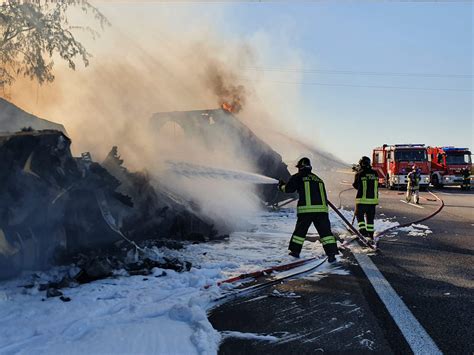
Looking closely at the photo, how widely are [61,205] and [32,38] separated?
14.4 ft

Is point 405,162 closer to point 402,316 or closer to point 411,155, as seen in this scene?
point 411,155

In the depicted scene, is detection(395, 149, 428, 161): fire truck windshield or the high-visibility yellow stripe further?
detection(395, 149, 428, 161): fire truck windshield

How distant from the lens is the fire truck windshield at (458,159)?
982 inches

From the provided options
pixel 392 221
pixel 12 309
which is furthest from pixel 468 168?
pixel 12 309

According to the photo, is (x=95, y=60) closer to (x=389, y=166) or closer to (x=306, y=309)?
(x=306, y=309)

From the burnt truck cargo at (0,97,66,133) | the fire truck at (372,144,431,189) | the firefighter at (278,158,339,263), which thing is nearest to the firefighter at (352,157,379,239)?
the firefighter at (278,158,339,263)

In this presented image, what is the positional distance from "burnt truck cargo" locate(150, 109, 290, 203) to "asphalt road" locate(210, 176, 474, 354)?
6289 millimetres

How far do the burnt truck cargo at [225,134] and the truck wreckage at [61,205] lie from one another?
4303mm

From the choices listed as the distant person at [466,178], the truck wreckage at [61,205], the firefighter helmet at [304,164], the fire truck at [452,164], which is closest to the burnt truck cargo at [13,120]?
the truck wreckage at [61,205]

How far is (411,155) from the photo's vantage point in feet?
77.0

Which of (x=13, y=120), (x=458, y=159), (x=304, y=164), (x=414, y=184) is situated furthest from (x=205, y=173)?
(x=458, y=159)

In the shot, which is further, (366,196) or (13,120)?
(366,196)

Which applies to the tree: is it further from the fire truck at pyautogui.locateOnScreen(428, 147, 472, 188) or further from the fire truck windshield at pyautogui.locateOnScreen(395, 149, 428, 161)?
the fire truck at pyautogui.locateOnScreen(428, 147, 472, 188)

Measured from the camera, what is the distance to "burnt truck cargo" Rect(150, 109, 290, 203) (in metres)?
11.2
